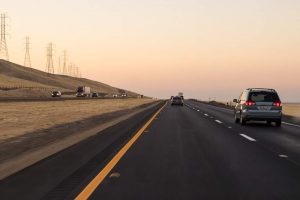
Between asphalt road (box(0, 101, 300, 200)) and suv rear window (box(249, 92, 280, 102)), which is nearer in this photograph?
asphalt road (box(0, 101, 300, 200))

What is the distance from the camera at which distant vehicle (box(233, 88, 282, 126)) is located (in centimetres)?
2395

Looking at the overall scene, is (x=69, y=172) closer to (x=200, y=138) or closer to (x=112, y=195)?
(x=112, y=195)

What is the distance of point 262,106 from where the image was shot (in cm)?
2400

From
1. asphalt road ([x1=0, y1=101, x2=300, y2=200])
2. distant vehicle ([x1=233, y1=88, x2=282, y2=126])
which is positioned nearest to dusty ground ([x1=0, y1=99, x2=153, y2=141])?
asphalt road ([x1=0, y1=101, x2=300, y2=200])

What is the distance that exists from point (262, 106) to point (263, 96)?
2.05 feet

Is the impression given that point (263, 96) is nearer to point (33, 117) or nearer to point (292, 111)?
point (33, 117)

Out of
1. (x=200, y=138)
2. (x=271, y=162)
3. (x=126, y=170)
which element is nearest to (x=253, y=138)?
(x=200, y=138)

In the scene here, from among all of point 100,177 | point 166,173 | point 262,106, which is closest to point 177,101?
point 262,106

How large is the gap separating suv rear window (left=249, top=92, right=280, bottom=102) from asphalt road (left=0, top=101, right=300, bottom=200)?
9.57m

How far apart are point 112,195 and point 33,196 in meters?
1.12

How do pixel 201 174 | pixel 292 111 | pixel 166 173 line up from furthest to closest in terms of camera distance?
pixel 292 111 → pixel 166 173 → pixel 201 174

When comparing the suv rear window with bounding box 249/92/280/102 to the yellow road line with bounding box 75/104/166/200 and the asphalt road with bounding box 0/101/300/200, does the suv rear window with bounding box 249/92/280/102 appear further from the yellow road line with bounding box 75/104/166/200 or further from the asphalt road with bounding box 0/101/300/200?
the yellow road line with bounding box 75/104/166/200

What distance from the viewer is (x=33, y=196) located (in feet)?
23.2

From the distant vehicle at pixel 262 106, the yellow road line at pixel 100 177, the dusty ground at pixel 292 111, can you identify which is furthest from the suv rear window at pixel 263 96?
the dusty ground at pixel 292 111
